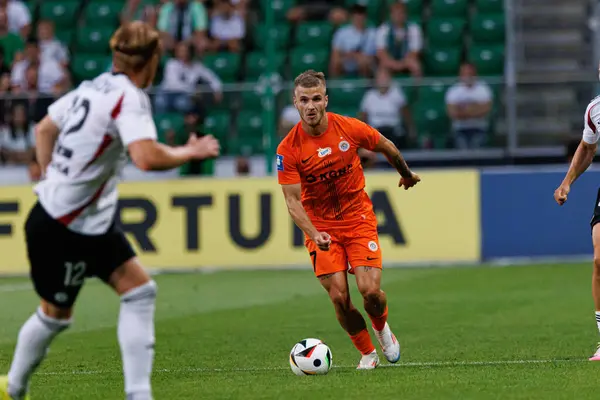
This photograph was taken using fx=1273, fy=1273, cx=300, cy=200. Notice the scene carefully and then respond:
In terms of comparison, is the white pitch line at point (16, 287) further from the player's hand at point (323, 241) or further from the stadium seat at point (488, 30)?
the stadium seat at point (488, 30)

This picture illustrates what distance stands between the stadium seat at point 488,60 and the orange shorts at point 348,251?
40.6ft

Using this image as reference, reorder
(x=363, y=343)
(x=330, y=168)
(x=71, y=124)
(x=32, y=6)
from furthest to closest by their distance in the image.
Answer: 1. (x=32, y=6)
2. (x=330, y=168)
3. (x=363, y=343)
4. (x=71, y=124)

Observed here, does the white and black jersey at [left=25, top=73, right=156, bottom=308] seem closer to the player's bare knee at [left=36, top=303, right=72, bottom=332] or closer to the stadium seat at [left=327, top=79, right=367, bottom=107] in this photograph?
the player's bare knee at [left=36, top=303, right=72, bottom=332]

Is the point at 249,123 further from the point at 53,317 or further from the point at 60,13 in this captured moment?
the point at 53,317

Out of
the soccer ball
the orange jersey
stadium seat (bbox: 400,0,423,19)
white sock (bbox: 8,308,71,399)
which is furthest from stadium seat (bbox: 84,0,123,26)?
white sock (bbox: 8,308,71,399)

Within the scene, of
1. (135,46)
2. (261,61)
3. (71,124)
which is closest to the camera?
(135,46)

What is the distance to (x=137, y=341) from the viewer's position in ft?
21.3

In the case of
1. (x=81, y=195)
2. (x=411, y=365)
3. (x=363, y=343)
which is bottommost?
(x=411, y=365)

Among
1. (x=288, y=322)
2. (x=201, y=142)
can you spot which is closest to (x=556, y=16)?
(x=288, y=322)

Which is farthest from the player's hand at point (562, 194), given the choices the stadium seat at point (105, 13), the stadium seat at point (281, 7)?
the stadium seat at point (105, 13)

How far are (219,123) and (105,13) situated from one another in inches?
229

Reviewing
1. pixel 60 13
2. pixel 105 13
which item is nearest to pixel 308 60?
pixel 105 13

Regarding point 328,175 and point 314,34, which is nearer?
point 328,175

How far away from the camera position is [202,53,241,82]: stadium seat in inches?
854
